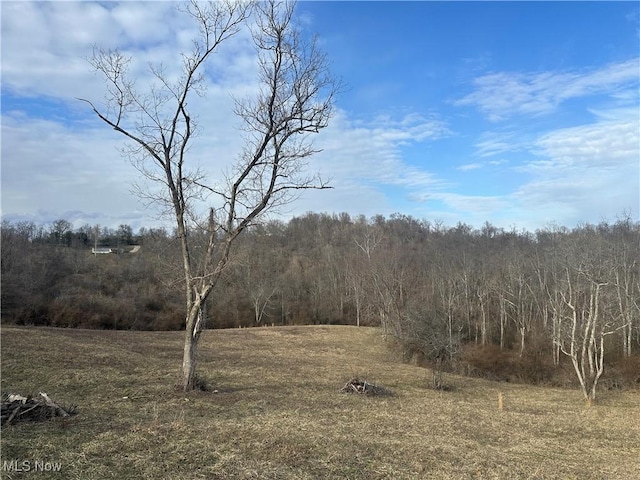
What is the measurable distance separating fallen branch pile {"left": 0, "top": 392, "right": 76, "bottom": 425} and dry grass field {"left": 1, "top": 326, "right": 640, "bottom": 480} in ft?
0.99

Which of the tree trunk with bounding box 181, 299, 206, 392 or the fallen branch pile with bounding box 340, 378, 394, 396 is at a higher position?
the tree trunk with bounding box 181, 299, 206, 392

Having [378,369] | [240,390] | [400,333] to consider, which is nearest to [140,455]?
[240,390]

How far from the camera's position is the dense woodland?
107 feet

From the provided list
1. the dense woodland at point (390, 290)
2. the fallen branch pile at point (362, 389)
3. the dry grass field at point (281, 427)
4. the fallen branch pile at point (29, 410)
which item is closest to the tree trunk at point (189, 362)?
the dry grass field at point (281, 427)

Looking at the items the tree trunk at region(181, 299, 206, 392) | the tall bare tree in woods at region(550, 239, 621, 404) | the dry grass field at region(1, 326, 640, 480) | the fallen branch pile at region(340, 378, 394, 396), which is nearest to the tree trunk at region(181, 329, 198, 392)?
the tree trunk at region(181, 299, 206, 392)

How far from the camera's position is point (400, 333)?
1273 inches

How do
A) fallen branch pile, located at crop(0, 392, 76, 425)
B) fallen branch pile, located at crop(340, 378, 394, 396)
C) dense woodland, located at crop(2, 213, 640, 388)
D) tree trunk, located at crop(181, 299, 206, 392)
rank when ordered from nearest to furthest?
1. fallen branch pile, located at crop(0, 392, 76, 425)
2. tree trunk, located at crop(181, 299, 206, 392)
3. fallen branch pile, located at crop(340, 378, 394, 396)
4. dense woodland, located at crop(2, 213, 640, 388)

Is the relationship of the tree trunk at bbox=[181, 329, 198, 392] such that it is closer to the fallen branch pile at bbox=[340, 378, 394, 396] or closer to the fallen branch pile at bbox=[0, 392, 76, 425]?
the fallen branch pile at bbox=[0, 392, 76, 425]

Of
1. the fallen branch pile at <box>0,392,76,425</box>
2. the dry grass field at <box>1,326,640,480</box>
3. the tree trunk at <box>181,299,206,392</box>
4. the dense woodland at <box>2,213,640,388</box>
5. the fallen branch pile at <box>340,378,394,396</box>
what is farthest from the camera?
the dense woodland at <box>2,213,640,388</box>

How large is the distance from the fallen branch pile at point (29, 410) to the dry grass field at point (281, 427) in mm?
302

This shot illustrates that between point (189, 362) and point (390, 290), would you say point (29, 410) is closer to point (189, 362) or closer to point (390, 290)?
point (189, 362)

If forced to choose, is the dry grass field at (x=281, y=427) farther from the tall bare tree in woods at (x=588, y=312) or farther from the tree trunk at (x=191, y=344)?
the tall bare tree in woods at (x=588, y=312)

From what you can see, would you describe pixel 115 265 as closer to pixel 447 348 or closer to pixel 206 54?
pixel 447 348

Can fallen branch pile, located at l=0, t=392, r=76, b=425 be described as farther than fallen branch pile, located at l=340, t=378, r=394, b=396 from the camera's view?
No
